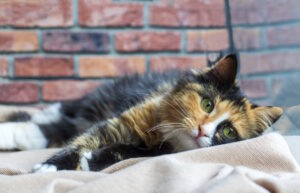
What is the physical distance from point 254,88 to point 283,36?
1.64 feet

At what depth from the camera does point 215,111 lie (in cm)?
132

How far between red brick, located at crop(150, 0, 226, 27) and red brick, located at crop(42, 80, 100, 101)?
1.38ft

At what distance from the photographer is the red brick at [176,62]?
231cm

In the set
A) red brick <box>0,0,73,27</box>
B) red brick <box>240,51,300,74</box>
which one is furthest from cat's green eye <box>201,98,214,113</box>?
red brick <box>0,0,73,27</box>

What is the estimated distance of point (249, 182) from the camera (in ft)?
2.65

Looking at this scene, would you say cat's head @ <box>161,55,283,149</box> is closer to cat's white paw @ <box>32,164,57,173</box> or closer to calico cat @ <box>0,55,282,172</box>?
calico cat @ <box>0,55,282,172</box>

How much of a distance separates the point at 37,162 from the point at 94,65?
39.9 inches

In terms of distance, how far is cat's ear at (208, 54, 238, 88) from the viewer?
51.7 inches

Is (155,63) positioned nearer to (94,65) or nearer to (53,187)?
(94,65)

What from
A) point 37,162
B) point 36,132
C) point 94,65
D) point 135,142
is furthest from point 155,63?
point 37,162

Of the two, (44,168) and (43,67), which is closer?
(44,168)

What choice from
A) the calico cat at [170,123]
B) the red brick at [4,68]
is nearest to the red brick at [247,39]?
the calico cat at [170,123]

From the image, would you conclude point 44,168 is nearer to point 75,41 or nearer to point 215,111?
point 215,111

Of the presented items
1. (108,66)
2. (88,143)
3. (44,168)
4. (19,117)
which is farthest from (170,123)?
(108,66)
